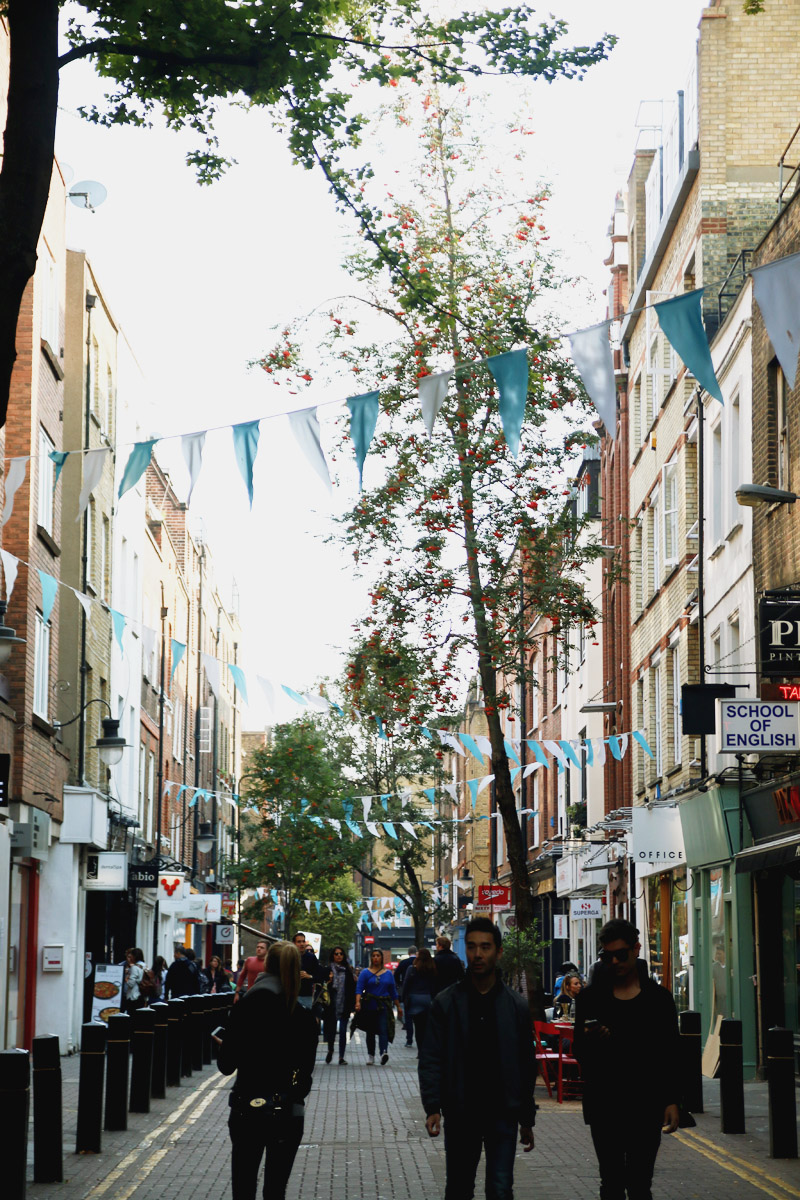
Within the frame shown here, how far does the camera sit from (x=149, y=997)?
27156 millimetres

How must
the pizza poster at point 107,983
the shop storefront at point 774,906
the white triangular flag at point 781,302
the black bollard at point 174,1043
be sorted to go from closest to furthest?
the white triangular flag at point 781,302 → the black bollard at point 174,1043 → the shop storefront at point 774,906 → the pizza poster at point 107,983

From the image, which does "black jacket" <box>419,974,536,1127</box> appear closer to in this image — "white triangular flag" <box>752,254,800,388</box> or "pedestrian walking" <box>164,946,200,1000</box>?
"white triangular flag" <box>752,254,800,388</box>

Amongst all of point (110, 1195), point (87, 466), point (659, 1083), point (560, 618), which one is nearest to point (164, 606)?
point (560, 618)

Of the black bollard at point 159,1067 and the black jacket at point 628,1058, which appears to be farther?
the black bollard at point 159,1067

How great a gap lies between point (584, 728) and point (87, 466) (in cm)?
2954

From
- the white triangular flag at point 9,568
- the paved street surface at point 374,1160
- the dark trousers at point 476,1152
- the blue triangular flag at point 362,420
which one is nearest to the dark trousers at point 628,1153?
the dark trousers at point 476,1152

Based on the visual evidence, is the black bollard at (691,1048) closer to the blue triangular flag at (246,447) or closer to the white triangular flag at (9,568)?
the blue triangular flag at (246,447)

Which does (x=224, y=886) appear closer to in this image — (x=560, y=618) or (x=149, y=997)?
(x=149, y=997)

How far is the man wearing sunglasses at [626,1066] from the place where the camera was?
8.02 metres

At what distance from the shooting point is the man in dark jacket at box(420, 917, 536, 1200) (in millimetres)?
7676

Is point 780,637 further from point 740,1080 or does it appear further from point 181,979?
point 181,979

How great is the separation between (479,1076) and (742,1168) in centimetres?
513

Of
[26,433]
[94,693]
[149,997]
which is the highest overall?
[26,433]

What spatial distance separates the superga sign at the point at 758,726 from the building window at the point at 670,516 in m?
10.6
